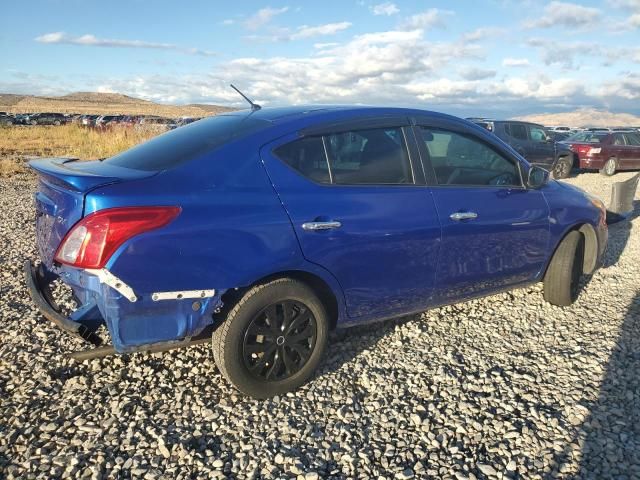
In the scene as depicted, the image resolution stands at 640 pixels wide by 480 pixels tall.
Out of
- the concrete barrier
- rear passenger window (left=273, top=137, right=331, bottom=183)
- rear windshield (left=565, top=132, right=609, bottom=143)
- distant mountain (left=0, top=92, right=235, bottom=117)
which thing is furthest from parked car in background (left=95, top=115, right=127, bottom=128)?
rear passenger window (left=273, top=137, right=331, bottom=183)

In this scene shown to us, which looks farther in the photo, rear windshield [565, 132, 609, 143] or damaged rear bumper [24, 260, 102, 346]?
rear windshield [565, 132, 609, 143]

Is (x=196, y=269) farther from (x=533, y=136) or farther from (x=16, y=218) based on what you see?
(x=533, y=136)

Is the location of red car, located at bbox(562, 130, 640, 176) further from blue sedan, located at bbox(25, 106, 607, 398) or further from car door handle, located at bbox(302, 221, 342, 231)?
car door handle, located at bbox(302, 221, 342, 231)

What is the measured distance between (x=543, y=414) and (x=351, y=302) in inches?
51.6

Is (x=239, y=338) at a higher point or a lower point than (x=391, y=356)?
higher

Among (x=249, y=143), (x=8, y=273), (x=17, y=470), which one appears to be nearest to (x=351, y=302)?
(x=249, y=143)

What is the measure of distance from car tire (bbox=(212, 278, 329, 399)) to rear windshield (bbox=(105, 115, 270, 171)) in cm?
88

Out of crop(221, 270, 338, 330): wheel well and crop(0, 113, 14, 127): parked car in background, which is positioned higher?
crop(0, 113, 14, 127): parked car in background

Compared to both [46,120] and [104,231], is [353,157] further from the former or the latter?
[46,120]

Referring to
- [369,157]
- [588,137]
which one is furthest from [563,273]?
[588,137]

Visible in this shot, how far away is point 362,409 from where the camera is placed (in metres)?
2.99

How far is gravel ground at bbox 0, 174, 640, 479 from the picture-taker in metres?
2.52

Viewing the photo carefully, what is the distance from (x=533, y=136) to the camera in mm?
14836

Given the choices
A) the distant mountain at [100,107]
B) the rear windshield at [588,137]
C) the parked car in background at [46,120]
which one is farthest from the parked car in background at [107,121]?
the distant mountain at [100,107]
